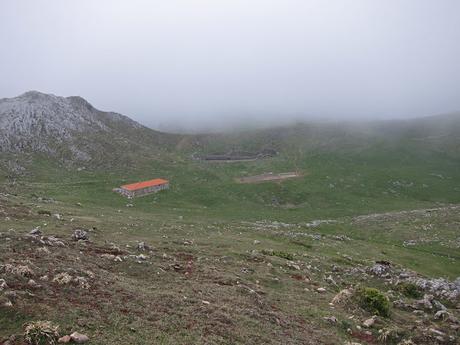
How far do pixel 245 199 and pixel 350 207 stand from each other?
2344 cm

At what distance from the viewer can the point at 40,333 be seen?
51.7 ft

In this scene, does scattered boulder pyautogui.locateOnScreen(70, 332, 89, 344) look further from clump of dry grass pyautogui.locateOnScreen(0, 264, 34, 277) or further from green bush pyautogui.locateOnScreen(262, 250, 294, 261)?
green bush pyautogui.locateOnScreen(262, 250, 294, 261)

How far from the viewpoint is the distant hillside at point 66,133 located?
114750 mm

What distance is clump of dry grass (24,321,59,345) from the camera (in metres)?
15.5

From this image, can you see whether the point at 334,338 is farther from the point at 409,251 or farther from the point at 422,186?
the point at 422,186

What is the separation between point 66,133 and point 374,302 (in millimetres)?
118245

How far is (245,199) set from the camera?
9269 cm

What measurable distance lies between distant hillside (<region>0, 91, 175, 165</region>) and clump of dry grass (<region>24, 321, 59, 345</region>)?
334 ft

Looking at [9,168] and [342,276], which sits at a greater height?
[9,168]

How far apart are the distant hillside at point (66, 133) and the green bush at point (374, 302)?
9759 cm

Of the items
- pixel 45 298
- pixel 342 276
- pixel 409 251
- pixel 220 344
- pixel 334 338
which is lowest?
pixel 409 251

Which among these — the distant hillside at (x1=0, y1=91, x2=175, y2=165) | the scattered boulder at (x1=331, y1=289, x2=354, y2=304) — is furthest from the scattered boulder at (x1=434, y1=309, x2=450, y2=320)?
the distant hillside at (x1=0, y1=91, x2=175, y2=165)

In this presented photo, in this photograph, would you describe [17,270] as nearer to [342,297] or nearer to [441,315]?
[342,297]

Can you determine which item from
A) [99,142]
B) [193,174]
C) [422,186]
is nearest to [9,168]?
[99,142]
